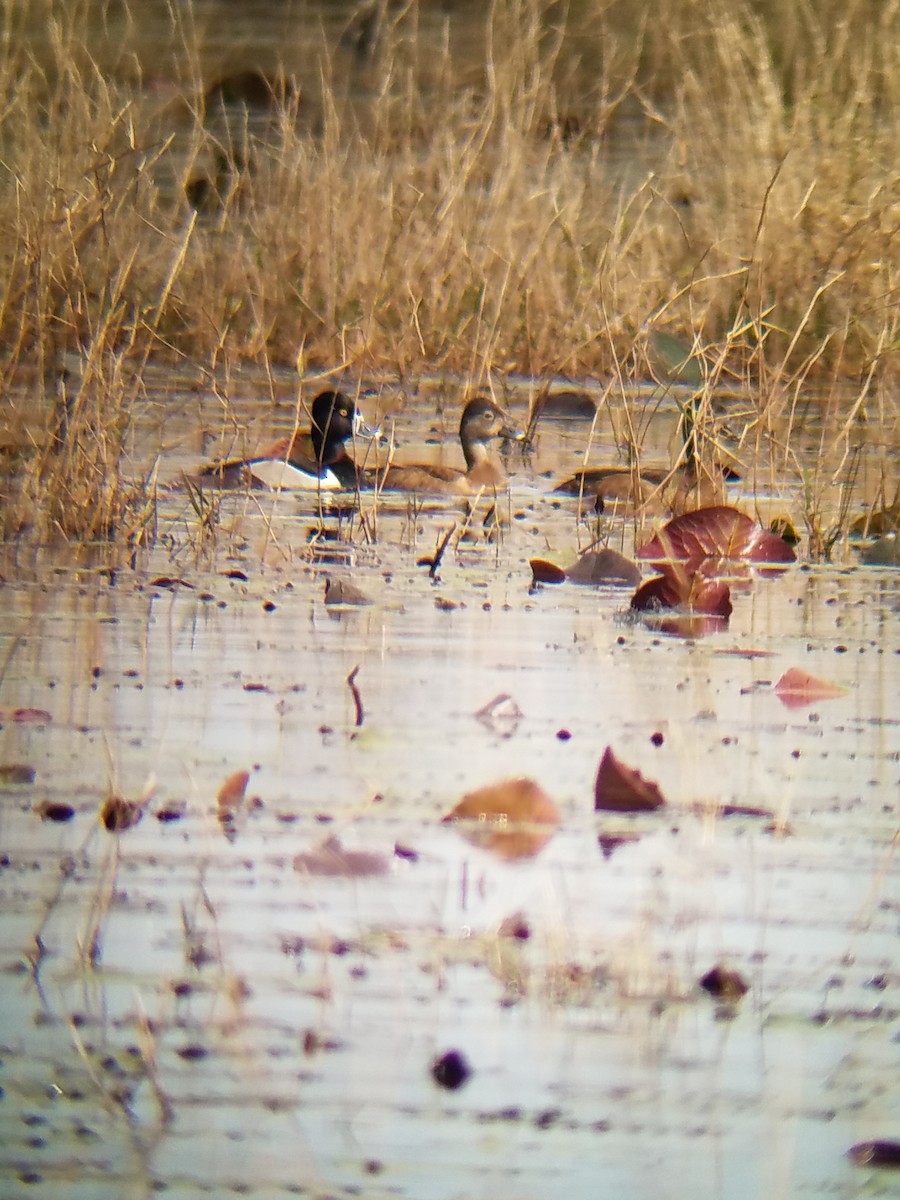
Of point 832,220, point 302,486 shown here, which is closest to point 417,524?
point 302,486

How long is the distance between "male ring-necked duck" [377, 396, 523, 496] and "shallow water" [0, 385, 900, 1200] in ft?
7.61

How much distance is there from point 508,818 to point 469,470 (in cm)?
378

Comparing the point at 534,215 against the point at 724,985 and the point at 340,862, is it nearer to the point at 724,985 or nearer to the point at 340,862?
the point at 340,862

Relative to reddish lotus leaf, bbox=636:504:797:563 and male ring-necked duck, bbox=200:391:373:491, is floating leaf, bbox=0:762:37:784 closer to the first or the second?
reddish lotus leaf, bbox=636:504:797:563

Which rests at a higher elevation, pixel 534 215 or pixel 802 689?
pixel 534 215

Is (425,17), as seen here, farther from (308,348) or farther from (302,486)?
(302,486)

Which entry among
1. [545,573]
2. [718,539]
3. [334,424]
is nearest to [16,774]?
[545,573]

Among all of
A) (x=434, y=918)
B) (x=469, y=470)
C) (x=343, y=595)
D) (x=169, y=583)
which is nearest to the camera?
(x=434, y=918)

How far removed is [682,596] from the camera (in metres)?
4.20

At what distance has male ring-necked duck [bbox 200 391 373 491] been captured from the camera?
5977 millimetres

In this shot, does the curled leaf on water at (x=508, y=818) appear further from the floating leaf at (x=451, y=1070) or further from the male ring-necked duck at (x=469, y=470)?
the male ring-necked duck at (x=469, y=470)

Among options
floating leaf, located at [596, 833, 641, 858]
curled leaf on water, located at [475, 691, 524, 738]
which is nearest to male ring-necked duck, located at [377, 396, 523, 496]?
curled leaf on water, located at [475, 691, 524, 738]

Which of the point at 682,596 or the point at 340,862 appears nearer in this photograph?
the point at 340,862

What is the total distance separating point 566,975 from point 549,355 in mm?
7463
